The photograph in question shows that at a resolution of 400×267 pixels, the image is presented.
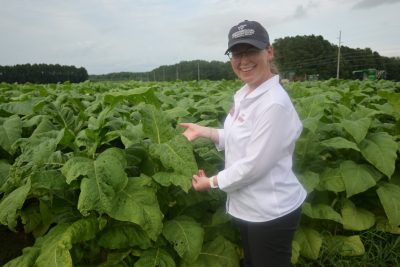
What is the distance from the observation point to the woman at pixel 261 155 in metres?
1.93

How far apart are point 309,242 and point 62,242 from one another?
5.86 feet

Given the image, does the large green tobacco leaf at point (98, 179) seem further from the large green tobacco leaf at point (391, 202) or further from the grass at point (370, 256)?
the large green tobacco leaf at point (391, 202)

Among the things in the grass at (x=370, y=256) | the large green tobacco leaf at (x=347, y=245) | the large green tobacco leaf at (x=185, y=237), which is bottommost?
the grass at (x=370, y=256)

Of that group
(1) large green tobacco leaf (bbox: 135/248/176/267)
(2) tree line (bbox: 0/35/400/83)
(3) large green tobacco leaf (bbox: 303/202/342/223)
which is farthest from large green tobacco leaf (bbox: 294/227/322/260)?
(2) tree line (bbox: 0/35/400/83)

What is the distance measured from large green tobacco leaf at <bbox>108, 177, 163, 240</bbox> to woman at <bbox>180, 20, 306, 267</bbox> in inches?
12.2

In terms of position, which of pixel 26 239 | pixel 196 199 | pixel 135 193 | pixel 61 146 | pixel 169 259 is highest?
pixel 61 146

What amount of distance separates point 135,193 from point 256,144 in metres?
0.77

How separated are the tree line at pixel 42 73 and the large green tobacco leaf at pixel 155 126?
30.3 metres

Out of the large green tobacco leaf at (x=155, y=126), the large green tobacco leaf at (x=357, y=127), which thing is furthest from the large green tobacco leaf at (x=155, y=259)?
the large green tobacco leaf at (x=357, y=127)

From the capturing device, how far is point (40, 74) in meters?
33.7

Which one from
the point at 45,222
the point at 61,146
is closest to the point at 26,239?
the point at 45,222

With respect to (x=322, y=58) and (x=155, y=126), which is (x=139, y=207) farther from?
(x=322, y=58)

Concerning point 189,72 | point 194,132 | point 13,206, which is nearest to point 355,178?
point 194,132

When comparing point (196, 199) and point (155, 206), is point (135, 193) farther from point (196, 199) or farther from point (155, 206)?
point (196, 199)
